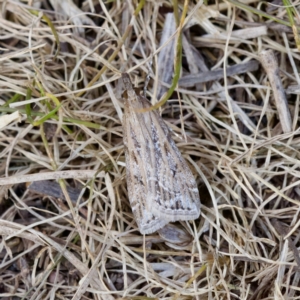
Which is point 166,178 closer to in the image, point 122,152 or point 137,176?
point 137,176

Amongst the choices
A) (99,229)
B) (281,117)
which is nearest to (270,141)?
(281,117)

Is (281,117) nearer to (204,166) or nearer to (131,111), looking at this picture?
(204,166)

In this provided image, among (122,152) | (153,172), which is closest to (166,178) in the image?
(153,172)
